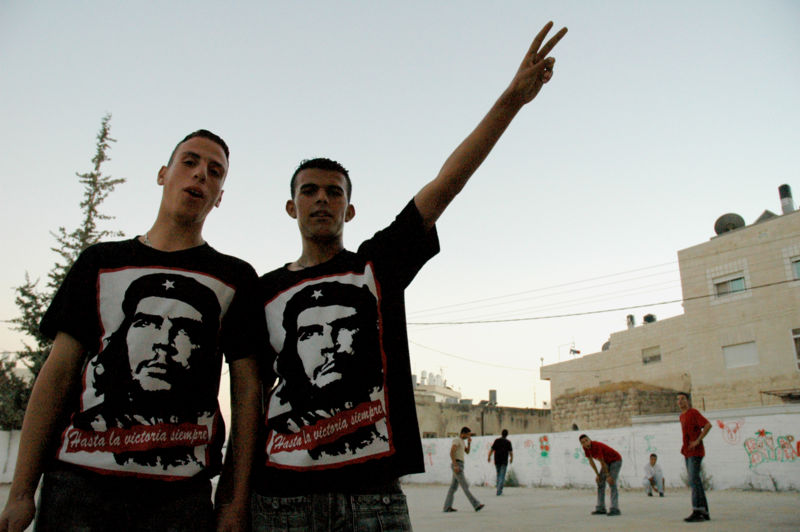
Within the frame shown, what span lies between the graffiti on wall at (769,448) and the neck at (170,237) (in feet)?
58.3

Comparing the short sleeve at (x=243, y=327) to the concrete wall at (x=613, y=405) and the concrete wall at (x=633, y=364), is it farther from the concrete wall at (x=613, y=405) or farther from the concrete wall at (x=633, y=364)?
the concrete wall at (x=633, y=364)

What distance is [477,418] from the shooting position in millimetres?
44094

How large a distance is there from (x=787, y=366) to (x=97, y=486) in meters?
31.4

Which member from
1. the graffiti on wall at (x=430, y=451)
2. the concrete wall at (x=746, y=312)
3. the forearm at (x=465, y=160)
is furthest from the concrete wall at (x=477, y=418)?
the forearm at (x=465, y=160)

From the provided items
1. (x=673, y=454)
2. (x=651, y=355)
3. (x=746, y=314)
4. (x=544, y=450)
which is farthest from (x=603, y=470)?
(x=651, y=355)

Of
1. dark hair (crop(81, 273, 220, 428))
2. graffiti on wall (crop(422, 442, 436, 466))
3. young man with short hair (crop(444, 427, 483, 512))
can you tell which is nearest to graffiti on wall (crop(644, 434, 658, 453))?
young man with short hair (crop(444, 427, 483, 512))

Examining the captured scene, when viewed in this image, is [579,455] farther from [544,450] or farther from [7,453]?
[7,453]

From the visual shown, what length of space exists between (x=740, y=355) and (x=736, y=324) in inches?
61.6

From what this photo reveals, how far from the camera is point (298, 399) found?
6.90 feet

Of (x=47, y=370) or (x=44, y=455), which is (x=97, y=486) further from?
(x=47, y=370)

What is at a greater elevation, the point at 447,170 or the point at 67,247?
the point at 67,247

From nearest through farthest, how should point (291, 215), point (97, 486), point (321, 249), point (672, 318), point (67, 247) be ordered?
point (97, 486)
point (321, 249)
point (291, 215)
point (67, 247)
point (672, 318)

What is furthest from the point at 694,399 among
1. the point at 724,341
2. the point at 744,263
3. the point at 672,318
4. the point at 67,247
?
the point at 67,247

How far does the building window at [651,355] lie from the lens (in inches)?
1567
